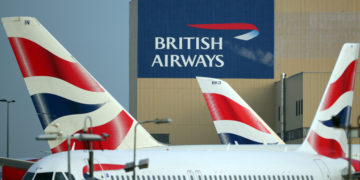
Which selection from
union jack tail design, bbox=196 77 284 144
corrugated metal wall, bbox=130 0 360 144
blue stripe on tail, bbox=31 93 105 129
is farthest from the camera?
corrugated metal wall, bbox=130 0 360 144

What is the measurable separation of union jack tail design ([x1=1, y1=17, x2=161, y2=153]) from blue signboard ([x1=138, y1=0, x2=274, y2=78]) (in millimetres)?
55791

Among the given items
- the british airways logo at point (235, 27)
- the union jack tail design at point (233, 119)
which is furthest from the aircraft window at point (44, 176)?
the british airways logo at point (235, 27)

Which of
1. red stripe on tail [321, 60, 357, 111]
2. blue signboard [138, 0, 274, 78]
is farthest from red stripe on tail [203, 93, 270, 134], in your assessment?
blue signboard [138, 0, 274, 78]

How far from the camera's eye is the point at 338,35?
320ft

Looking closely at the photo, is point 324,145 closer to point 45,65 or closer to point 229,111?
point 45,65

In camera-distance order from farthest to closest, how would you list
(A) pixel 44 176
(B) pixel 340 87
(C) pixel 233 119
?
(C) pixel 233 119
(B) pixel 340 87
(A) pixel 44 176

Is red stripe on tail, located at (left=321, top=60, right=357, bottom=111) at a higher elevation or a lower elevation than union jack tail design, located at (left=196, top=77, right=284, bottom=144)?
higher

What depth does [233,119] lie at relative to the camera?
57312mm

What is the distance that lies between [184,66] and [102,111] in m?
56.8

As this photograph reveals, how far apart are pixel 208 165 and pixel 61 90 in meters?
8.21

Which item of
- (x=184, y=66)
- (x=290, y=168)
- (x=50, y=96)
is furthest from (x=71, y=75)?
(x=184, y=66)

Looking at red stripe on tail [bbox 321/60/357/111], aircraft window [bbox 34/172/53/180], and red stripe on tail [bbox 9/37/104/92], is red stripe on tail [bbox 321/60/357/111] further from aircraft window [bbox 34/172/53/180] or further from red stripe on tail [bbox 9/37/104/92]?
aircraft window [bbox 34/172/53/180]

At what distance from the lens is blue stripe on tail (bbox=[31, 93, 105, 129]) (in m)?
41.1

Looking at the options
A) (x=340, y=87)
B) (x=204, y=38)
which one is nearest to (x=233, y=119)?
(x=340, y=87)
